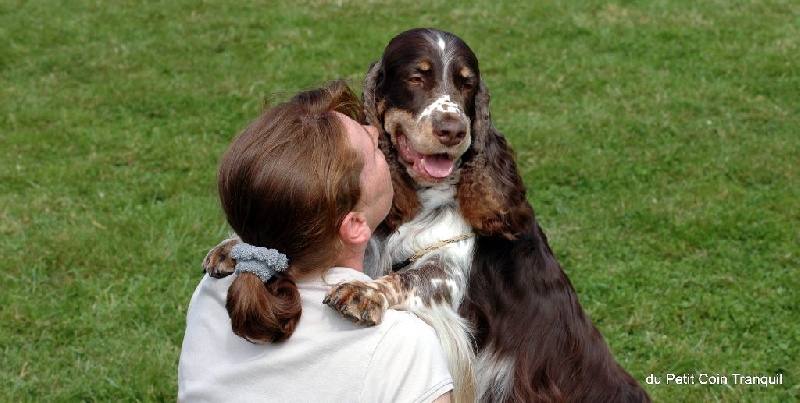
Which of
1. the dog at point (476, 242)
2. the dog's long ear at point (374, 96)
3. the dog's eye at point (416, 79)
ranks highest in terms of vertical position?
the dog's eye at point (416, 79)

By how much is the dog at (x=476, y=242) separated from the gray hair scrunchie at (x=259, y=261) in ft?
3.34

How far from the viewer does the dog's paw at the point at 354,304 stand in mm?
2596

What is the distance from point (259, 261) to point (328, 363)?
291 mm

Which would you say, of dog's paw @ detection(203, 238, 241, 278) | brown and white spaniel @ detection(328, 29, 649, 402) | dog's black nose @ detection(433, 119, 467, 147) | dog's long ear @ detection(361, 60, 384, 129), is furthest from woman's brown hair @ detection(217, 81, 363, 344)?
dog's long ear @ detection(361, 60, 384, 129)

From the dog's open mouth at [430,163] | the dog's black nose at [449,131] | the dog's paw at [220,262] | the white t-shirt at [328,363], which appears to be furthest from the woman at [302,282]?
the dog's open mouth at [430,163]

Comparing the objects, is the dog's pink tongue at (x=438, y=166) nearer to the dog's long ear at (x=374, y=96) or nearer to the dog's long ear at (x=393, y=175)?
the dog's long ear at (x=393, y=175)

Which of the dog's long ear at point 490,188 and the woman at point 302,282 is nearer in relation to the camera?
the woman at point 302,282

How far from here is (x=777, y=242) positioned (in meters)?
6.19

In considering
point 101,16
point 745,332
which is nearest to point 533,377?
point 745,332

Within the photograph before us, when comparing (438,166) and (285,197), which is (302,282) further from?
(438,166)

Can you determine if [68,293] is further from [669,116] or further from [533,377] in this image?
[669,116]

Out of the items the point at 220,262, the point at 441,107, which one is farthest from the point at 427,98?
the point at 220,262

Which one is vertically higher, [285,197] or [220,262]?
[285,197]

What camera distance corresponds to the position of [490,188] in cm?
350
